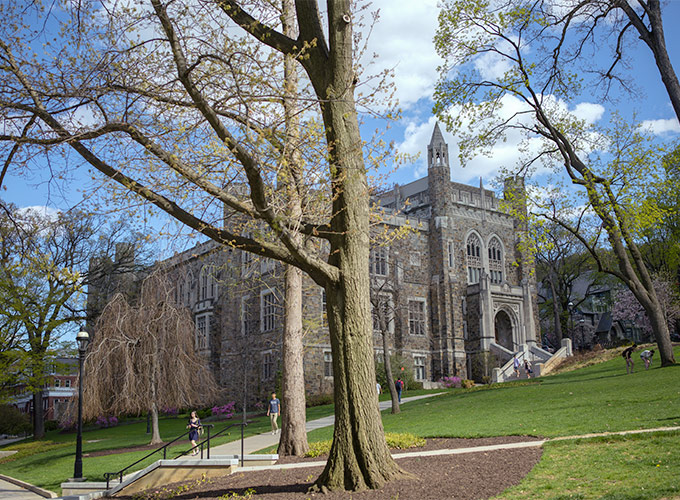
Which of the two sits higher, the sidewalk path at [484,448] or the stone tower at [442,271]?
the stone tower at [442,271]

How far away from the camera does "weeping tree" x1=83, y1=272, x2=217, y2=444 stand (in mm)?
22844

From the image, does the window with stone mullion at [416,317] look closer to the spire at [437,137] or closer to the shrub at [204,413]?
the spire at [437,137]

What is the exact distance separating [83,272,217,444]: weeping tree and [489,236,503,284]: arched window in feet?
82.4

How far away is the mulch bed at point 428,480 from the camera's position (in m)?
7.60

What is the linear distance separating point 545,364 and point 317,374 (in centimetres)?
1259

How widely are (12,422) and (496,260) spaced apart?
3858 centimetres

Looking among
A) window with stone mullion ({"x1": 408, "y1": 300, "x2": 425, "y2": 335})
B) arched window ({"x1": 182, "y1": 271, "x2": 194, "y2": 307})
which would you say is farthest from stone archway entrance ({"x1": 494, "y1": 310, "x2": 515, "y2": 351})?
arched window ({"x1": 182, "y1": 271, "x2": 194, "y2": 307})

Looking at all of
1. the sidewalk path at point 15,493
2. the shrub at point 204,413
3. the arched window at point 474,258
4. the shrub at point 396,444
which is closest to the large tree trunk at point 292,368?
the shrub at point 396,444

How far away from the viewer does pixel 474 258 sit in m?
42.8

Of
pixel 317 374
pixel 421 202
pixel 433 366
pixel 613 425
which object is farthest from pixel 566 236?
pixel 613 425

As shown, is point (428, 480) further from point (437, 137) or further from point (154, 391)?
point (437, 137)

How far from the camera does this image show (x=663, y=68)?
1495 cm

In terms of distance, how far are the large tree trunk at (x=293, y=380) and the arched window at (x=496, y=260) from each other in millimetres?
31107

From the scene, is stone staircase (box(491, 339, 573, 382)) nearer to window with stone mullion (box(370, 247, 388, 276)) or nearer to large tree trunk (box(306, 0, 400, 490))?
window with stone mullion (box(370, 247, 388, 276))
